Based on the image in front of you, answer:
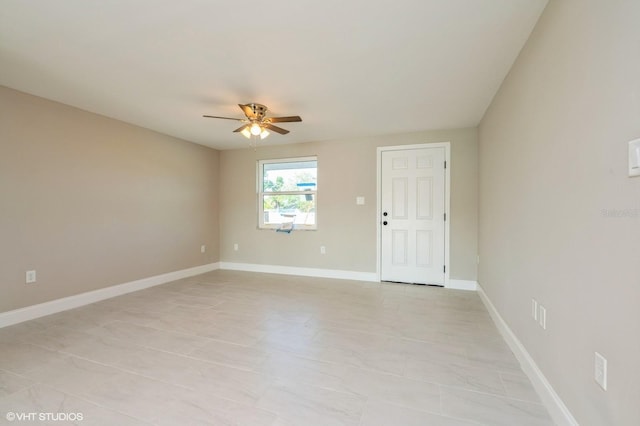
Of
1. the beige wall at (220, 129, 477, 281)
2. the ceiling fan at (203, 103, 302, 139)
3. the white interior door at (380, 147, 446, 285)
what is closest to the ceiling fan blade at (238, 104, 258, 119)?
the ceiling fan at (203, 103, 302, 139)

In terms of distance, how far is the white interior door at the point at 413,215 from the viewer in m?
4.02

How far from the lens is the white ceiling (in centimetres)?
164

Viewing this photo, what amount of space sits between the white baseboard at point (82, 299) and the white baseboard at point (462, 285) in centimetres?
427

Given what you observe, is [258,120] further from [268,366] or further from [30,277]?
[30,277]

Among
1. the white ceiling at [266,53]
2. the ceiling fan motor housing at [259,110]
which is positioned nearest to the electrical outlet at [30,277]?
the white ceiling at [266,53]

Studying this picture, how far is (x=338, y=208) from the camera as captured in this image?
454 cm

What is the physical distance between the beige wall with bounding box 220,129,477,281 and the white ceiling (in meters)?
0.96

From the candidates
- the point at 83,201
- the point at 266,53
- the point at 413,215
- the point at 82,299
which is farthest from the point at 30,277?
the point at 413,215

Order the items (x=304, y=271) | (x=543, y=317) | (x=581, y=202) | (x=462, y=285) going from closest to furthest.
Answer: (x=581, y=202), (x=543, y=317), (x=462, y=285), (x=304, y=271)

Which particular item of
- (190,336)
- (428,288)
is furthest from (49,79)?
(428,288)

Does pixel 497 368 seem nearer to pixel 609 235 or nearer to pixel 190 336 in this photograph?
pixel 609 235

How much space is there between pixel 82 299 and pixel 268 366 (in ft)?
9.14

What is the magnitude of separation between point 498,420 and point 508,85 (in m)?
2.49

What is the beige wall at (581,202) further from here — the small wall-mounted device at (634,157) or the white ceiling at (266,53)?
the white ceiling at (266,53)
